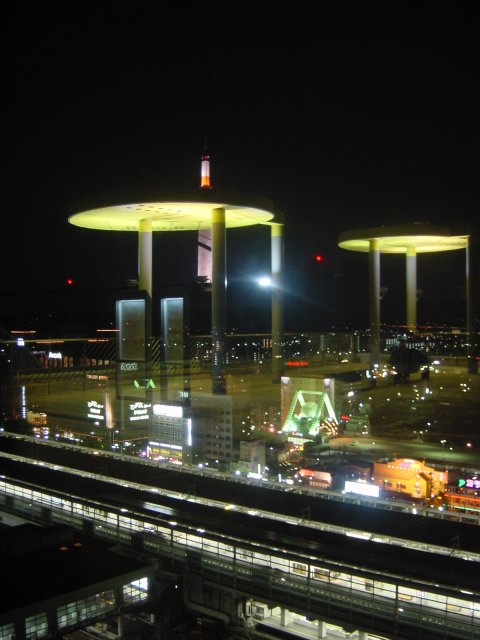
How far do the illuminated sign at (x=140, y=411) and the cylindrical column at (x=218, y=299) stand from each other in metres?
0.83

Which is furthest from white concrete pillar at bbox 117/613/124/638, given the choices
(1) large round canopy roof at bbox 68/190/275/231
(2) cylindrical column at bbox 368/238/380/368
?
(2) cylindrical column at bbox 368/238/380/368

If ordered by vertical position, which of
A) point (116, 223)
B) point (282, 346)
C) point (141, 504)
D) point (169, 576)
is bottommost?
point (169, 576)

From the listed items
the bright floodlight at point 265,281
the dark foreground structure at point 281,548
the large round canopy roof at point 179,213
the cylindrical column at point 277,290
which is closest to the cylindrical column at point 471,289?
the cylindrical column at point 277,290

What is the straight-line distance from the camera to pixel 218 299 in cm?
Result: 827

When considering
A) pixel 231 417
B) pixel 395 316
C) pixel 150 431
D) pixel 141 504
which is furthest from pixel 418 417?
pixel 395 316

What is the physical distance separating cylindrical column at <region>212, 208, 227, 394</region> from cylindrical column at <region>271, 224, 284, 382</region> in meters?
1.57

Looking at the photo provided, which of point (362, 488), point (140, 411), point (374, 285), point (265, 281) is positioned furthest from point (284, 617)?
point (374, 285)

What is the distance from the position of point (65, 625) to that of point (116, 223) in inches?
259

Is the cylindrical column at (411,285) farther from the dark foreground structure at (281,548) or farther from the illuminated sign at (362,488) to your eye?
the dark foreground structure at (281,548)

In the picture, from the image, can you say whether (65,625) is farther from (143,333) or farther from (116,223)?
(116,223)

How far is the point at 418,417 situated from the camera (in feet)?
23.9

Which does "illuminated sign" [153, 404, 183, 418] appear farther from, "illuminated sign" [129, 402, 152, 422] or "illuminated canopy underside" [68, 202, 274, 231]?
"illuminated canopy underside" [68, 202, 274, 231]

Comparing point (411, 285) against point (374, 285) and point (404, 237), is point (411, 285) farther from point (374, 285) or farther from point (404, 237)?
point (404, 237)

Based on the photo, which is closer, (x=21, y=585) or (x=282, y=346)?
(x=21, y=585)
